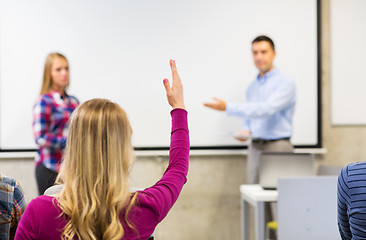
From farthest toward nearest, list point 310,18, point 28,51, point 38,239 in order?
1. point 310,18
2. point 28,51
3. point 38,239

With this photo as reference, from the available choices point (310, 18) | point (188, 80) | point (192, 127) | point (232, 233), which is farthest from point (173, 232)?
point (310, 18)

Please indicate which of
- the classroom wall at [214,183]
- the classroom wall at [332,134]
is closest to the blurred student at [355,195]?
the classroom wall at [214,183]

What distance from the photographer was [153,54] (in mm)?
4309

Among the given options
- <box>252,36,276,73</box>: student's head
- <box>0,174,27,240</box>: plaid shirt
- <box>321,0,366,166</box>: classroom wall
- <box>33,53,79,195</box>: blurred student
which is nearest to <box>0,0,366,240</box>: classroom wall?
<box>321,0,366,166</box>: classroom wall

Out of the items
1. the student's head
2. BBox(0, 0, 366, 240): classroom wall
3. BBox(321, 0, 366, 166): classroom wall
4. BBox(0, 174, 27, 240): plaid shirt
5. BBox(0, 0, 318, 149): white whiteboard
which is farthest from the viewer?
BBox(321, 0, 366, 166): classroom wall

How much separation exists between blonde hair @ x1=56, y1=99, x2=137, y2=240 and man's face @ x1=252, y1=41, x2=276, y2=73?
9.53 feet

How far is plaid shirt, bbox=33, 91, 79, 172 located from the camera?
3438 millimetres

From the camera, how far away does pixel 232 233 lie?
4500 mm

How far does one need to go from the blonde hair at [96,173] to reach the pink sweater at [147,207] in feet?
0.09

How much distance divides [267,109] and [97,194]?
2.80 m

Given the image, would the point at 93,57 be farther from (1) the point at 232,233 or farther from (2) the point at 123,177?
(2) the point at 123,177

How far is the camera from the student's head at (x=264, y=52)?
402 cm

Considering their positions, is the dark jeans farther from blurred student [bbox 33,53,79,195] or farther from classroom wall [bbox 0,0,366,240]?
classroom wall [bbox 0,0,366,240]

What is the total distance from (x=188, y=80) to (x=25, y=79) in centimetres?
152
